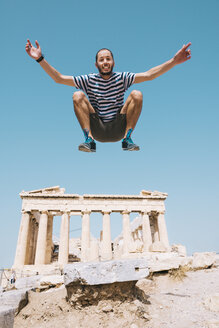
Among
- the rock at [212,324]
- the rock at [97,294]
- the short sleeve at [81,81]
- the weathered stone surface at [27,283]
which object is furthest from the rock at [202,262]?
the short sleeve at [81,81]

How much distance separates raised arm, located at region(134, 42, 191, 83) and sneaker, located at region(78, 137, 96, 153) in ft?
3.97

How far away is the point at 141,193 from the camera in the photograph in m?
28.8

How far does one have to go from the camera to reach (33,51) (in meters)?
3.35

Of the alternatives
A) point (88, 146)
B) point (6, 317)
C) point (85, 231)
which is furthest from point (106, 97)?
point (85, 231)

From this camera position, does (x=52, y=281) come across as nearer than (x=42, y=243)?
Yes

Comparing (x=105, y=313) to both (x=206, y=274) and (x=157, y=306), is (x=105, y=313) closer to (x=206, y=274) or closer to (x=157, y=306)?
(x=157, y=306)

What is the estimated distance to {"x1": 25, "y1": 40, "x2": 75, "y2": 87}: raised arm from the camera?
3.32 metres

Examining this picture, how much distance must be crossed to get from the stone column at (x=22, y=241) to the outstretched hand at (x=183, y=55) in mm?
24626

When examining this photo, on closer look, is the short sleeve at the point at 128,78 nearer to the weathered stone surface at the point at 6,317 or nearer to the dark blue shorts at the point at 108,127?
the dark blue shorts at the point at 108,127

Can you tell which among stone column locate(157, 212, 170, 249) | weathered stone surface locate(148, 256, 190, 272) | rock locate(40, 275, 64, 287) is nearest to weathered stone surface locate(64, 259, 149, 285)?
weathered stone surface locate(148, 256, 190, 272)

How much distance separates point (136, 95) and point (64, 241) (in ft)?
76.6

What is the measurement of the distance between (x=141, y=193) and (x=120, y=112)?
25.6 metres

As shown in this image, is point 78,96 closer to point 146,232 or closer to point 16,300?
point 16,300

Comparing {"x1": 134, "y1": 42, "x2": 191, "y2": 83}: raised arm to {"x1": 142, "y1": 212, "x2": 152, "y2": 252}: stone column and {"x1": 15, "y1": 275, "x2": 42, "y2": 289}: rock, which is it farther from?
{"x1": 142, "y1": 212, "x2": 152, "y2": 252}: stone column
